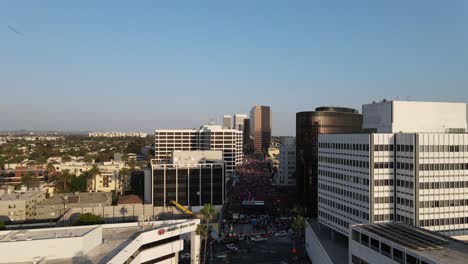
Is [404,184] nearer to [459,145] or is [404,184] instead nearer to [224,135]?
[459,145]

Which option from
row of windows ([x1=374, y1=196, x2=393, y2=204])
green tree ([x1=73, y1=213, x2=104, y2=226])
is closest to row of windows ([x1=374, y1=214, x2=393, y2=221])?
row of windows ([x1=374, y1=196, x2=393, y2=204])

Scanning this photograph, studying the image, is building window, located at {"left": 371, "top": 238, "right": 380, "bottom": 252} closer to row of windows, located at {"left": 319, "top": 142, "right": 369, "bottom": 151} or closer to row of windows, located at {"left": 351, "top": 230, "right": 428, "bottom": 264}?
row of windows, located at {"left": 351, "top": 230, "right": 428, "bottom": 264}

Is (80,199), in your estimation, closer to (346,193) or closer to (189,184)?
(189,184)

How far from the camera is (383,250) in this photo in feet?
125

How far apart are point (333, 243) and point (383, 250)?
2273cm

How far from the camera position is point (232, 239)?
7300cm

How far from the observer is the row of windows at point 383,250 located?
1330 inches

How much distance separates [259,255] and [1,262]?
40.9 metres

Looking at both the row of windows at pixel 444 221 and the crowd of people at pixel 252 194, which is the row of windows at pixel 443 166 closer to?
the row of windows at pixel 444 221

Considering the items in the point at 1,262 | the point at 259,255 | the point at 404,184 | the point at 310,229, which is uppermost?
the point at 404,184

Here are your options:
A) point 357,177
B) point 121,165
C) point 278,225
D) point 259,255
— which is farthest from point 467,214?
point 121,165

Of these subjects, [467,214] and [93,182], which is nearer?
[467,214]

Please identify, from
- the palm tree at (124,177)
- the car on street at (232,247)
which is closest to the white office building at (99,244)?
the car on street at (232,247)

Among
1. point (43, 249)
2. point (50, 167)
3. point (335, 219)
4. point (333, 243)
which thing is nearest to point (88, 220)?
point (43, 249)
